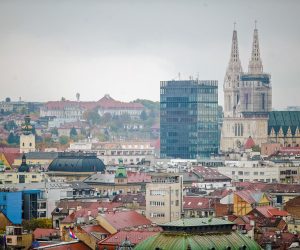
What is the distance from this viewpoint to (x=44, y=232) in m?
110

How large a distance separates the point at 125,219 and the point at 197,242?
25.7 meters

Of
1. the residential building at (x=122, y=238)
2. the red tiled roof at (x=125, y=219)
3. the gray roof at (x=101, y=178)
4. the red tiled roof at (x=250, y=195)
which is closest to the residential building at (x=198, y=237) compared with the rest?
the residential building at (x=122, y=238)

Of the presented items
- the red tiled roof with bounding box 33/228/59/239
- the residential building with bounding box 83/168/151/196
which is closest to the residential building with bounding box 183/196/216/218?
the red tiled roof with bounding box 33/228/59/239

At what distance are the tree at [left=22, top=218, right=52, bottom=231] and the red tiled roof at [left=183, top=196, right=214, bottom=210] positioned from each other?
34.0 ft

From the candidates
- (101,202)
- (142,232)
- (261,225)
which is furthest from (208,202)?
(142,232)

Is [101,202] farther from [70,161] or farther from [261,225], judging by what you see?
[70,161]

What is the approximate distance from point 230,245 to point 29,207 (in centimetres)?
4666

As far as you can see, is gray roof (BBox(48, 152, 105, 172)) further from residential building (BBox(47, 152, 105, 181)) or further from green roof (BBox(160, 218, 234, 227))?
green roof (BBox(160, 218, 234, 227))

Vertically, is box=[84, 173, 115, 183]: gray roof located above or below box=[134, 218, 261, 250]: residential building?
above

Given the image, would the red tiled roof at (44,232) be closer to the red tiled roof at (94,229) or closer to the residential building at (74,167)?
the red tiled roof at (94,229)

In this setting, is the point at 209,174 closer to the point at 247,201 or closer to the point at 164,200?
the point at 247,201

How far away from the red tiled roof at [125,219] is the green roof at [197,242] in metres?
18.8

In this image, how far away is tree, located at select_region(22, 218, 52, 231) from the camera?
116 metres

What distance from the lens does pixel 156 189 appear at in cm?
12456
